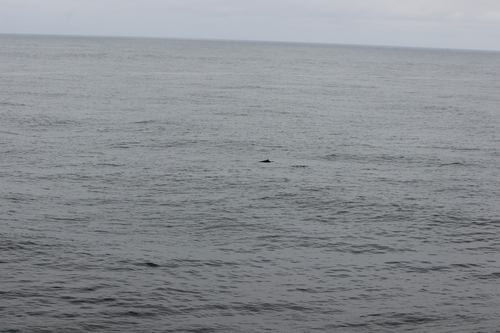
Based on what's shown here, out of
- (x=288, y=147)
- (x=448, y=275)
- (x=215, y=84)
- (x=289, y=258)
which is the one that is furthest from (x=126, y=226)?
(x=215, y=84)

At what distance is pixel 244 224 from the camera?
34.0 meters

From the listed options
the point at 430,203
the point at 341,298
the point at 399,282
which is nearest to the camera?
the point at 341,298

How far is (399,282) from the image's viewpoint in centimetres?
2733

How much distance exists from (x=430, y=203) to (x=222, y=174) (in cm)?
1364

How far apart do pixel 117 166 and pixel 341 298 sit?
23.9 m

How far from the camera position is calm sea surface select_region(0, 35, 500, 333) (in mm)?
24359

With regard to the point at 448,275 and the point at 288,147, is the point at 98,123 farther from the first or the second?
the point at 448,275

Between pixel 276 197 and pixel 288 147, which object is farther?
pixel 288 147

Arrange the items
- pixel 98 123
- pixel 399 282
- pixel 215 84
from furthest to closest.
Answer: pixel 215 84 → pixel 98 123 → pixel 399 282

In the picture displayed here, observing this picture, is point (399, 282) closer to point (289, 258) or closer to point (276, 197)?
point (289, 258)

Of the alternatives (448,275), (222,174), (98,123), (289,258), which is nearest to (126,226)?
(289,258)

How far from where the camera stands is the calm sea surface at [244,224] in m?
24.4

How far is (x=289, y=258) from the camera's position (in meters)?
29.6

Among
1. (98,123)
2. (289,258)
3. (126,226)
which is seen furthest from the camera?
(98,123)
